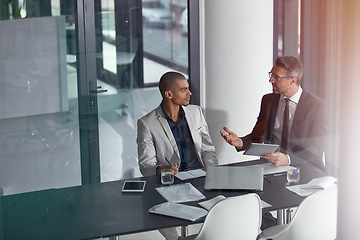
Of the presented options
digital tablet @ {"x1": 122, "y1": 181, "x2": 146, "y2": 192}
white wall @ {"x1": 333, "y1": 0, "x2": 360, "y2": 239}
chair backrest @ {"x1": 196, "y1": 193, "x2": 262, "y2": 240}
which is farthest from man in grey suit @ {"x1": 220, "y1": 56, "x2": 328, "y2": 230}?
white wall @ {"x1": 333, "y1": 0, "x2": 360, "y2": 239}

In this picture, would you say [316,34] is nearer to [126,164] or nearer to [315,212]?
[315,212]

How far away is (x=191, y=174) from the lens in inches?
116

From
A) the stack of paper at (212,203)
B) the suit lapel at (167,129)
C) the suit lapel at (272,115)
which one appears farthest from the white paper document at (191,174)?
the suit lapel at (272,115)

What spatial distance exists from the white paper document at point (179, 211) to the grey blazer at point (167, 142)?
429 millimetres

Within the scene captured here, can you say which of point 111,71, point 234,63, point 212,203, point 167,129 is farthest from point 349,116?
point 111,71

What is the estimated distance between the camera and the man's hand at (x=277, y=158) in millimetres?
2902

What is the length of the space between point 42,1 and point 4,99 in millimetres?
517

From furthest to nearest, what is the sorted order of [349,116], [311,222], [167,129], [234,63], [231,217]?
1. [167,129]
2. [234,63]
3. [311,222]
4. [231,217]
5. [349,116]

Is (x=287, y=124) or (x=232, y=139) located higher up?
(x=287, y=124)

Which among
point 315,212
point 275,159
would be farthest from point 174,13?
point 315,212

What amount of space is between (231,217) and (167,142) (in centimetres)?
68

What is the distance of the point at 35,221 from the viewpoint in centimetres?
261

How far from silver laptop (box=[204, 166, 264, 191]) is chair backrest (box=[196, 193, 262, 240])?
218 millimetres

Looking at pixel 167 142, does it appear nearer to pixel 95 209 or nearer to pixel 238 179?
pixel 238 179
